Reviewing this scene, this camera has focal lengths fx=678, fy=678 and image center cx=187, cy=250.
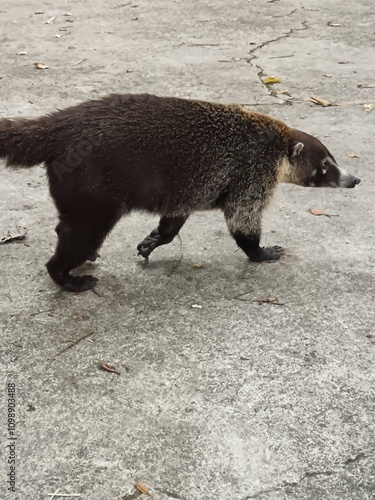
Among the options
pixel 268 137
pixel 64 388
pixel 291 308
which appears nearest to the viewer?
pixel 64 388

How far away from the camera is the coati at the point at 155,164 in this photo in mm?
3283

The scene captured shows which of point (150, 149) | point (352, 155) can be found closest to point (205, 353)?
point (150, 149)

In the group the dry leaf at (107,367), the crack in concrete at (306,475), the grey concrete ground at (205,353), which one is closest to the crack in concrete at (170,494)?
the grey concrete ground at (205,353)

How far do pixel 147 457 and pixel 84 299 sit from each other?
3.87ft

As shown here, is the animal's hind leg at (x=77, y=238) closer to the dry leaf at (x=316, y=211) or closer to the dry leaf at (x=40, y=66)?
the dry leaf at (x=316, y=211)

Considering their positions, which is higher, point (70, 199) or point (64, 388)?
point (70, 199)

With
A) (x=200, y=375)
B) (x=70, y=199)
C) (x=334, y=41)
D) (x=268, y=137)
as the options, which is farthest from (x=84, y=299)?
(x=334, y=41)

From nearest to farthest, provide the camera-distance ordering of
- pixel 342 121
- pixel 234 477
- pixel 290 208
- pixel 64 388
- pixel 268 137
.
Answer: pixel 234 477 < pixel 64 388 < pixel 268 137 < pixel 290 208 < pixel 342 121

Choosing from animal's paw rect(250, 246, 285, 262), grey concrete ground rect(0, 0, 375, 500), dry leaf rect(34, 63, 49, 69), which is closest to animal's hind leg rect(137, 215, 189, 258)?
grey concrete ground rect(0, 0, 375, 500)

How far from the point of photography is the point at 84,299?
361cm

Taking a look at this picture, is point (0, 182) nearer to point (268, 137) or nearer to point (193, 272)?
point (193, 272)

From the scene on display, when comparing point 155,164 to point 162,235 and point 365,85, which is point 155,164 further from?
point 365,85

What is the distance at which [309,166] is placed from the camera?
3.98m

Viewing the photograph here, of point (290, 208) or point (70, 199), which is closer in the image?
point (70, 199)
